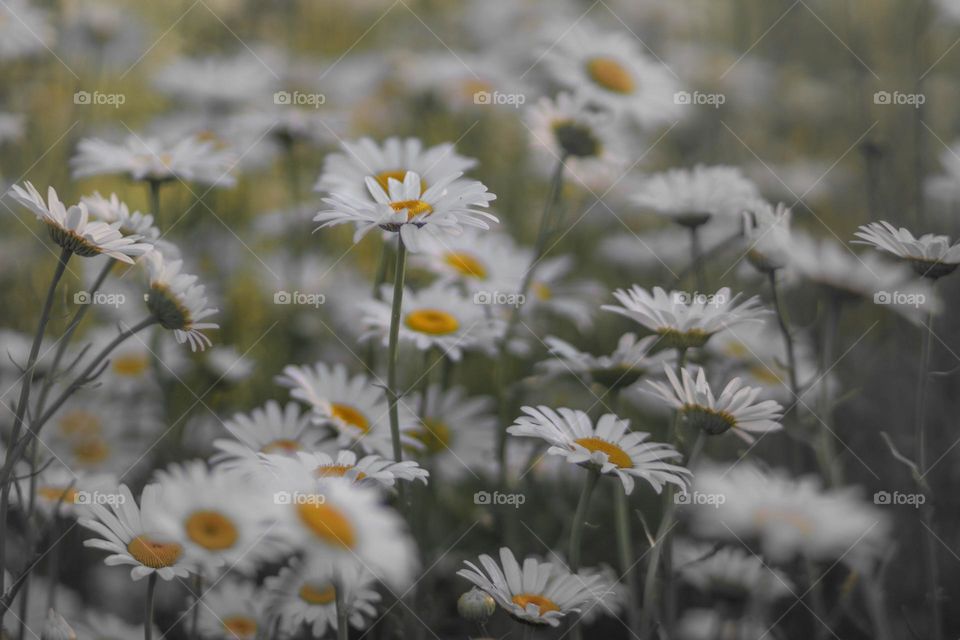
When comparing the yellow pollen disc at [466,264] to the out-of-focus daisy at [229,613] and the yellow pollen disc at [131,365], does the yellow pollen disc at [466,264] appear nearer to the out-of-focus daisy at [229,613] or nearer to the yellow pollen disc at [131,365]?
the out-of-focus daisy at [229,613]

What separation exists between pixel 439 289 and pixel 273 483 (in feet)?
2.49

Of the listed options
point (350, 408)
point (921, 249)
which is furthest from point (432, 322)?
point (921, 249)

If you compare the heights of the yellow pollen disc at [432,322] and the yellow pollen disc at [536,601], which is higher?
the yellow pollen disc at [432,322]

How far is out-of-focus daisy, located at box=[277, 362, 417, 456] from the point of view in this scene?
1.65 metres

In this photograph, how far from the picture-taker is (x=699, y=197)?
6.61 ft

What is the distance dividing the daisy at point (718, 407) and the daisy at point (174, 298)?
735 millimetres

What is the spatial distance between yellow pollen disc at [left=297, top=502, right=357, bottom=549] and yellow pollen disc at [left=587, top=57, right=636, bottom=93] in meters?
1.63

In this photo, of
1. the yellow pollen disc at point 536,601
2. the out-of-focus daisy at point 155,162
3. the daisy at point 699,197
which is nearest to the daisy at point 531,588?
the yellow pollen disc at point 536,601

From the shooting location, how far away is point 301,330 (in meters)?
2.98

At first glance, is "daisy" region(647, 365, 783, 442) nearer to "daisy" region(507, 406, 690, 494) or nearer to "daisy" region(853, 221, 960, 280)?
"daisy" region(507, 406, 690, 494)

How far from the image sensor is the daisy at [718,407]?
4.80 ft

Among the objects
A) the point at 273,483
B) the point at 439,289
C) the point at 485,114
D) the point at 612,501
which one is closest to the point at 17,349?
the point at 439,289

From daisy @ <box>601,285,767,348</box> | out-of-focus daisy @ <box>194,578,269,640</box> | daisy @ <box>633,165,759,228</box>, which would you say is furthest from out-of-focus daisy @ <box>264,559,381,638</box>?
daisy @ <box>633,165,759,228</box>

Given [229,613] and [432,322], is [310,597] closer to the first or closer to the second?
[229,613]
